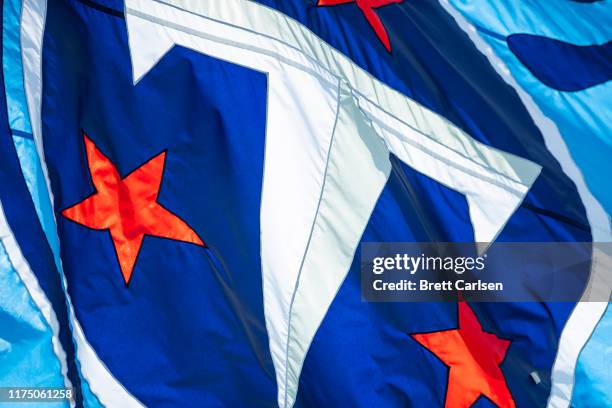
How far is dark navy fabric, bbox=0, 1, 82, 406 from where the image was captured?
4.89m

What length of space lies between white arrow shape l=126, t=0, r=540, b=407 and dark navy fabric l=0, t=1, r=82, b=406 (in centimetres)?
67

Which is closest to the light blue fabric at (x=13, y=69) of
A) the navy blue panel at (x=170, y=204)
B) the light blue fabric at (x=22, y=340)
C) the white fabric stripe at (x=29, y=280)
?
the navy blue panel at (x=170, y=204)

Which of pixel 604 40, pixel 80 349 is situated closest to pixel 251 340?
pixel 80 349

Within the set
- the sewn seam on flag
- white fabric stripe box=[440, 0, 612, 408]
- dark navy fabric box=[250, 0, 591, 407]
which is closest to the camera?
dark navy fabric box=[250, 0, 591, 407]

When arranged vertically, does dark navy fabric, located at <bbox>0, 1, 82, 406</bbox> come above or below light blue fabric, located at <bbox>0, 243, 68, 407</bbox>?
above

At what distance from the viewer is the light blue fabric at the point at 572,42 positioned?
209 inches

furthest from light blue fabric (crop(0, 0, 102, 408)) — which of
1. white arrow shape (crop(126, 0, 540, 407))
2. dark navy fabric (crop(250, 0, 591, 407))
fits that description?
dark navy fabric (crop(250, 0, 591, 407))

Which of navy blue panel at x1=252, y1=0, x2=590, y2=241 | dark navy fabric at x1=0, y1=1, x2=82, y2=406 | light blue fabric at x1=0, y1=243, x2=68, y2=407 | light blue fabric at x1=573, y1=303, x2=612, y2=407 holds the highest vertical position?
navy blue panel at x1=252, y1=0, x2=590, y2=241

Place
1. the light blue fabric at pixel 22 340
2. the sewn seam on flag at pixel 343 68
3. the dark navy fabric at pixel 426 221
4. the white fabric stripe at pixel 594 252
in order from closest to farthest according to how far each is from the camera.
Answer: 1. the light blue fabric at pixel 22 340
2. the dark navy fabric at pixel 426 221
3. the white fabric stripe at pixel 594 252
4. the sewn seam on flag at pixel 343 68

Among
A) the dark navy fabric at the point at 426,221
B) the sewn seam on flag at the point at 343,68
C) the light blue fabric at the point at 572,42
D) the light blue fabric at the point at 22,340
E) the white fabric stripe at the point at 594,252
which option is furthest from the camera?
the light blue fabric at the point at 572,42

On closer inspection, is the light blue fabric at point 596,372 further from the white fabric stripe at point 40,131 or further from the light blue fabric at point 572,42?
the white fabric stripe at point 40,131

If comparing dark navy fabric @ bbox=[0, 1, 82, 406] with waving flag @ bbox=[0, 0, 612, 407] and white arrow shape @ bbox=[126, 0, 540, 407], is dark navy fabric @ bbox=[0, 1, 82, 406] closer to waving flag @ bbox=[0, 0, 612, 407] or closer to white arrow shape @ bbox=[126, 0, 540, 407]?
waving flag @ bbox=[0, 0, 612, 407]

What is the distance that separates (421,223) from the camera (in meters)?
5.16

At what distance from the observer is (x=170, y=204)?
16.6ft
